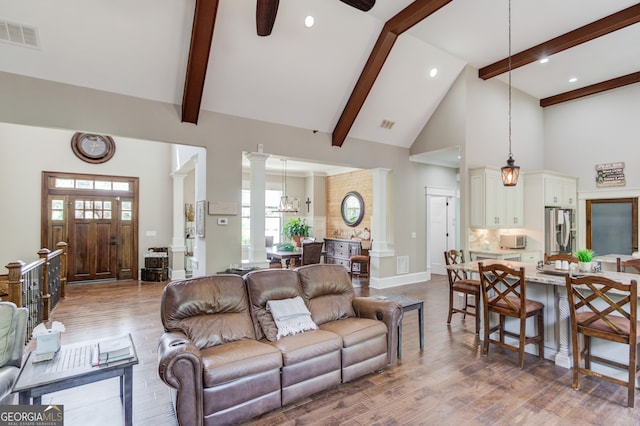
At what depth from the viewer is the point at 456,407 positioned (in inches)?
101

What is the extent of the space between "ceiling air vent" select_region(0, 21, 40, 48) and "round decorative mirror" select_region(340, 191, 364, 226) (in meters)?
7.35

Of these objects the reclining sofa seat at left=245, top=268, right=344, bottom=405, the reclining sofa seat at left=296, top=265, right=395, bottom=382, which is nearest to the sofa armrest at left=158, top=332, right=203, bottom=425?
the reclining sofa seat at left=245, top=268, right=344, bottom=405

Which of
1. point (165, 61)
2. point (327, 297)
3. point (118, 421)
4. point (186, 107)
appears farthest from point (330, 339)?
point (165, 61)

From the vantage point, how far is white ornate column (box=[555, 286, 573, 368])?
3.22 meters

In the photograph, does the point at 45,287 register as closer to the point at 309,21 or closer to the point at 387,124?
the point at 309,21

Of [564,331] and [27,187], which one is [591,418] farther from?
[27,187]

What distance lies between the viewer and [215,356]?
237 cm

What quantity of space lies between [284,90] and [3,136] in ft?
20.5

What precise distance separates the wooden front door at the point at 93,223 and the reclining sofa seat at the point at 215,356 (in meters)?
6.22

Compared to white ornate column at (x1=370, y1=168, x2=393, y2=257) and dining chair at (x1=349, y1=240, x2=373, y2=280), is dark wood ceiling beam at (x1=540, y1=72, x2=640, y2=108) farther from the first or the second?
dining chair at (x1=349, y1=240, x2=373, y2=280)

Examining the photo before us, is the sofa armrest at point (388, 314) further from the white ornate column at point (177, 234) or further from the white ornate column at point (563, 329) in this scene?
the white ornate column at point (177, 234)

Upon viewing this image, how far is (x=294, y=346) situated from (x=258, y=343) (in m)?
0.31

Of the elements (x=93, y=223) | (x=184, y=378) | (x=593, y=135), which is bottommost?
(x=184, y=378)

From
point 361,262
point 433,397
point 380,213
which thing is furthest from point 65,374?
point 380,213
